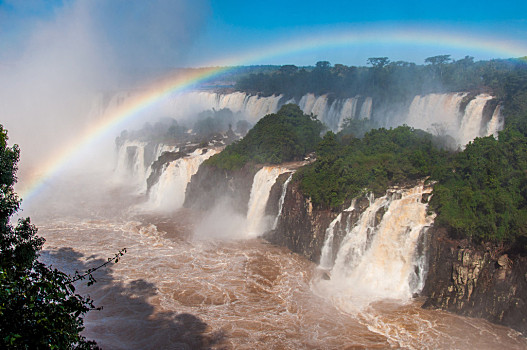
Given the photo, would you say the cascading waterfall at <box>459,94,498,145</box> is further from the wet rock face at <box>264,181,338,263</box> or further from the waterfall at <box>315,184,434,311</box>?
the wet rock face at <box>264,181,338,263</box>

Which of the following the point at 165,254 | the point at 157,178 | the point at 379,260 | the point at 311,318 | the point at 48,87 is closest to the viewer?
the point at 311,318

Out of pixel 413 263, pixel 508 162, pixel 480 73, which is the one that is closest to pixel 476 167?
pixel 508 162

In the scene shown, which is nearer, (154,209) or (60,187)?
(154,209)

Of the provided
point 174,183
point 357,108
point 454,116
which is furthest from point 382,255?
point 357,108

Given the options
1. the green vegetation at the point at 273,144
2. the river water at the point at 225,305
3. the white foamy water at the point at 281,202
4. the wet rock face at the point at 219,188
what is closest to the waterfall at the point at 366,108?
the green vegetation at the point at 273,144

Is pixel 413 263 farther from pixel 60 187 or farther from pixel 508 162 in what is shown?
pixel 60 187

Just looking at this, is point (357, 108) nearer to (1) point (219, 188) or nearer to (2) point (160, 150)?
(2) point (160, 150)

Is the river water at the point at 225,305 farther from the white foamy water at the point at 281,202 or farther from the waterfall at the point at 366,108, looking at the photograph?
the waterfall at the point at 366,108
